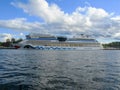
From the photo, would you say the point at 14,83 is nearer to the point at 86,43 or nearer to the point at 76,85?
the point at 76,85

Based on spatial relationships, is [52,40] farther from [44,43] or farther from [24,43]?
[24,43]

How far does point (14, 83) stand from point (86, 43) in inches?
4291

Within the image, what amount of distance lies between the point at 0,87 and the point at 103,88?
4.94 meters

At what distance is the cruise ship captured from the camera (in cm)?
10944

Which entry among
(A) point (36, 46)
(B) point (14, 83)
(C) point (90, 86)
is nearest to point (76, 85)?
(C) point (90, 86)

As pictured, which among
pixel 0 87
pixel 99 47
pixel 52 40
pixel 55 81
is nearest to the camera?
pixel 0 87

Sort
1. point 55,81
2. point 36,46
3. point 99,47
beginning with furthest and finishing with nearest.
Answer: point 99,47, point 36,46, point 55,81

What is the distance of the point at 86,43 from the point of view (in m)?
120

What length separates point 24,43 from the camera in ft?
364

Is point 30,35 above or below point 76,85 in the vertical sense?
above

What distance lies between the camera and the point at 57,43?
114562mm

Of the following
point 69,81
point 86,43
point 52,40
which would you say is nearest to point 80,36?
point 86,43

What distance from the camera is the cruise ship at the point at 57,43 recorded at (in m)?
109

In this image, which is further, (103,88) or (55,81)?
(55,81)
